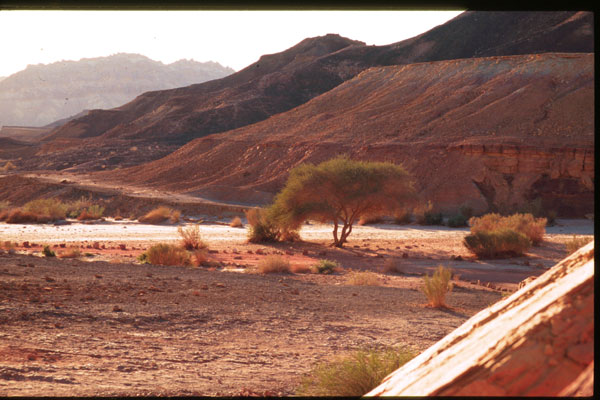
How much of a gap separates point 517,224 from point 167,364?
21.0 metres

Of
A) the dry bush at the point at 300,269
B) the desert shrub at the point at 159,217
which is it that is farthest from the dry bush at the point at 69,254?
the desert shrub at the point at 159,217

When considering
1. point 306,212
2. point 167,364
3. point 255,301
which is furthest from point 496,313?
point 306,212

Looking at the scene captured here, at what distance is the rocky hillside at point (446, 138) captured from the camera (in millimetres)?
37750

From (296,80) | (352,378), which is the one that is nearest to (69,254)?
(352,378)

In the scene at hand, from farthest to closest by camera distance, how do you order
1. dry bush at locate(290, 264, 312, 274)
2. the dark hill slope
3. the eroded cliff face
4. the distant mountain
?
the distant mountain
the dark hill slope
the eroded cliff face
dry bush at locate(290, 264, 312, 274)

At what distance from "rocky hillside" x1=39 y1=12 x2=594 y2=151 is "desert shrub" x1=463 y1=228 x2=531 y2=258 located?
176 ft

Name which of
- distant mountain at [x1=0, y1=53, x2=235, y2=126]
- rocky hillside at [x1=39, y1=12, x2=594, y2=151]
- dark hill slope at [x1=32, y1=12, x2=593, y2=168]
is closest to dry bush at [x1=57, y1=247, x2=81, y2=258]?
dark hill slope at [x1=32, y1=12, x2=593, y2=168]

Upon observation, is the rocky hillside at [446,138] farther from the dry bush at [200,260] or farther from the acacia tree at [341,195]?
the dry bush at [200,260]

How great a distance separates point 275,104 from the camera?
84.8 metres

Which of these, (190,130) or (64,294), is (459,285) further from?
(190,130)

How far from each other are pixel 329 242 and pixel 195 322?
682 inches

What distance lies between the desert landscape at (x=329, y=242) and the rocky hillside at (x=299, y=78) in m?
0.73

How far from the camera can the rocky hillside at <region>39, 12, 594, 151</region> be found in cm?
7431

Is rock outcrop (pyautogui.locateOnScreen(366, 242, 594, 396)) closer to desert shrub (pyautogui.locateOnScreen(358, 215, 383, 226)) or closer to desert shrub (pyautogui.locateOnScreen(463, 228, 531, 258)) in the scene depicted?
desert shrub (pyautogui.locateOnScreen(463, 228, 531, 258))
